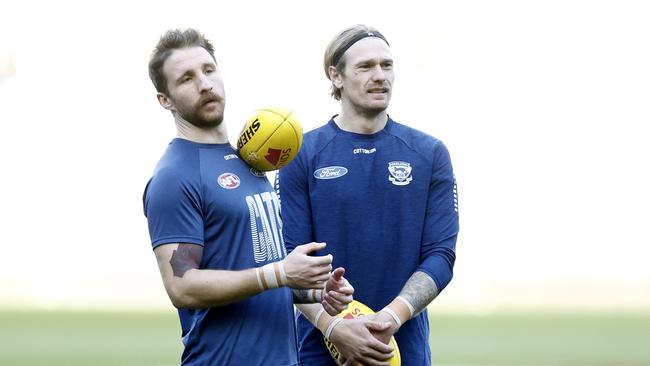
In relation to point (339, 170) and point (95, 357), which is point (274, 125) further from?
point (95, 357)

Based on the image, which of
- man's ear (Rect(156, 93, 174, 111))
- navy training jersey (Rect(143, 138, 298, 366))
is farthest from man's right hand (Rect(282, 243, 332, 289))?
man's ear (Rect(156, 93, 174, 111))

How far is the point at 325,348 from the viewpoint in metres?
5.38

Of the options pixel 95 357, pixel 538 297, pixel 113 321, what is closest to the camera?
pixel 95 357

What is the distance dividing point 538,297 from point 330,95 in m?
15.9

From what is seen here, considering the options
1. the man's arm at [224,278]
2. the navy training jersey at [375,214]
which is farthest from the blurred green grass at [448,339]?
the man's arm at [224,278]

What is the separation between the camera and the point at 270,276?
4.28m

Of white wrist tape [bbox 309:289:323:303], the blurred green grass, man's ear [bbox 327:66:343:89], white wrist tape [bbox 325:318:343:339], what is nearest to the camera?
white wrist tape [bbox 309:289:323:303]

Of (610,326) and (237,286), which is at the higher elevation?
(237,286)

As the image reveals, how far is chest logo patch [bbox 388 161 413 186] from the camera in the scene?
17.6 feet

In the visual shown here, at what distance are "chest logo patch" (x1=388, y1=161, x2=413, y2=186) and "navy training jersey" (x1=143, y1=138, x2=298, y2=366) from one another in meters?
0.93

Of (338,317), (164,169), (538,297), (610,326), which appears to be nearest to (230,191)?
(164,169)

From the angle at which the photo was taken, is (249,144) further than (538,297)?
No

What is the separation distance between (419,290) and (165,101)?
62.6 inches

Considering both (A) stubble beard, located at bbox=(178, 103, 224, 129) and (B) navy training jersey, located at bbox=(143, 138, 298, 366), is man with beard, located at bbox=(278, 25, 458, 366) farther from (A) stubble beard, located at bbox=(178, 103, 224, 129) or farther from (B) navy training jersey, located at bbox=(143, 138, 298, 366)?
(A) stubble beard, located at bbox=(178, 103, 224, 129)
